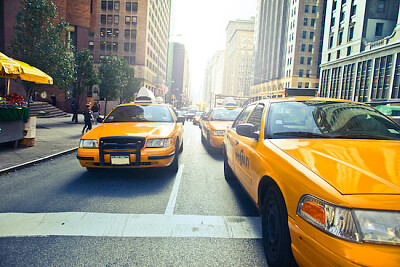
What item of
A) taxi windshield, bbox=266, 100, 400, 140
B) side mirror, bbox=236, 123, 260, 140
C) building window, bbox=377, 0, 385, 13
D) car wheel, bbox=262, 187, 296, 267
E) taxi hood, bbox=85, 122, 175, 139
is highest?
building window, bbox=377, 0, 385, 13

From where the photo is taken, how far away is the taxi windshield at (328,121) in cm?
305

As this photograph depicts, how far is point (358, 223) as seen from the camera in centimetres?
159

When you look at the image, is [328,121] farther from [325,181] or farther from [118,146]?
[118,146]

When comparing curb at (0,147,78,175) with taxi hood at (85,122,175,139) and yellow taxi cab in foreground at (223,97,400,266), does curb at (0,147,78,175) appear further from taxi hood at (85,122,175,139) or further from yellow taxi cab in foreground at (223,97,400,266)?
yellow taxi cab in foreground at (223,97,400,266)

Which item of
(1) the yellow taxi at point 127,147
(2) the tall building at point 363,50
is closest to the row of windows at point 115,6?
(2) the tall building at point 363,50

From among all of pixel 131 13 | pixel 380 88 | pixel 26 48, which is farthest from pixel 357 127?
pixel 131 13

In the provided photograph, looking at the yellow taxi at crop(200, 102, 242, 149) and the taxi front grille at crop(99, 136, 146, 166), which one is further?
the yellow taxi at crop(200, 102, 242, 149)

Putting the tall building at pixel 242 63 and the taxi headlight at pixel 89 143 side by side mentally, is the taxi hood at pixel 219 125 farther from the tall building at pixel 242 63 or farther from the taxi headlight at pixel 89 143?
the tall building at pixel 242 63

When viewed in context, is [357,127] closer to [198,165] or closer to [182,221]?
[182,221]

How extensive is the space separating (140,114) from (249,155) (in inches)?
162

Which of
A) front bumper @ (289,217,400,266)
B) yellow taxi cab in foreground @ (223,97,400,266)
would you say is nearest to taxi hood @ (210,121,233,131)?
yellow taxi cab in foreground @ (223,97,400,266)

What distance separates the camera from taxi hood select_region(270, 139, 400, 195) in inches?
68.0

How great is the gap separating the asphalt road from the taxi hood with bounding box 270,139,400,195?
1.19 metres

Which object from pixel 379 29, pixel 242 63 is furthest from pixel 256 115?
pixel 242 63
